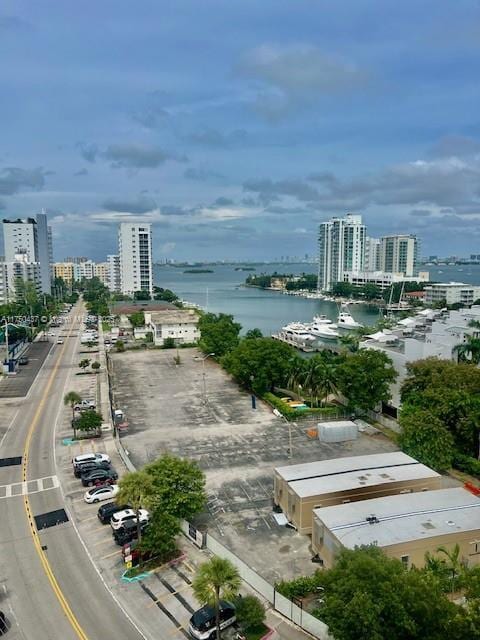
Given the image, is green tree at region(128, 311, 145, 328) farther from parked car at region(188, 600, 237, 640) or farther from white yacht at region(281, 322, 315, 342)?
parked car at region(188, 600, 237, 640)

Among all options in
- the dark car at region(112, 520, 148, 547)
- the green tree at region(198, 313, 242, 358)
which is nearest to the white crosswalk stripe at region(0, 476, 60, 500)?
the dark car at region(112, 520, 148, 547)

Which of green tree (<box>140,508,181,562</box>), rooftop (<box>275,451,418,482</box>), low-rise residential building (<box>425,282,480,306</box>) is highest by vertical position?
low-rise residential building (<box>425,282,480,306</box>)

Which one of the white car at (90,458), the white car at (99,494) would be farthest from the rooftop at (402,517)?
the white car at (90,458)

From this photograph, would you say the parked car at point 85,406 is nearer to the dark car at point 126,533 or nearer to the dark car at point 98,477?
the dark car at point 98,477

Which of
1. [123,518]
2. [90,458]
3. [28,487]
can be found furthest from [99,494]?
[90,458]

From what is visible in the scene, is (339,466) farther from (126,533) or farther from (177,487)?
(126,533)

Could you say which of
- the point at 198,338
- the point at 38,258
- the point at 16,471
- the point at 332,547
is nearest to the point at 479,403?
the point at 332,547

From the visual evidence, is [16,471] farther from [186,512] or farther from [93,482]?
[186,512]
